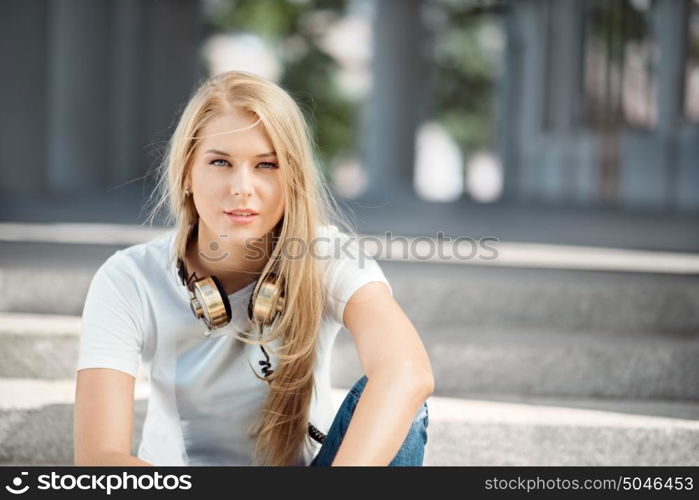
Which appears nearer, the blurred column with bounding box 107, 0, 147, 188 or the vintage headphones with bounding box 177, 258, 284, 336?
the vintage headphones with bounding box 177, 258, 284, 336

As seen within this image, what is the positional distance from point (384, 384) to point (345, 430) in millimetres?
229

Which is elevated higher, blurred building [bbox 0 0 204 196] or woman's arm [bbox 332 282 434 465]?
woman's arm [bbox 332 282 434 465]

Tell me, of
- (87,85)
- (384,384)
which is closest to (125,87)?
(87,85)

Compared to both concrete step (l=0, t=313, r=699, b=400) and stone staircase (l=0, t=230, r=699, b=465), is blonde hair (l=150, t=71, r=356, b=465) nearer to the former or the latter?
stone staircase (l=0, t=230, r=699, b=465)

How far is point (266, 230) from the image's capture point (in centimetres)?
208

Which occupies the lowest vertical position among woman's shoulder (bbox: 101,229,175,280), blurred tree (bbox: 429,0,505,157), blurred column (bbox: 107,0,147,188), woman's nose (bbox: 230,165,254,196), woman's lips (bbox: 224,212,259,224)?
blurred tree (bbox: 429,0,505,157)

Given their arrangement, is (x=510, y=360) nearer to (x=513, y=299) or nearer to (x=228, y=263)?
(x=513, y=299)

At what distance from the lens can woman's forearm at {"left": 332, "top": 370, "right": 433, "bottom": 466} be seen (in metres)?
1.82

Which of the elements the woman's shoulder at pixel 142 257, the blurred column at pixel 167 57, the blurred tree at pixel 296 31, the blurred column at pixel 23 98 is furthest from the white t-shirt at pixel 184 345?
the blurred tree at pixel 296 31

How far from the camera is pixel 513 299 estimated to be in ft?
11.3

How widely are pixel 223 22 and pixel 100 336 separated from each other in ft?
83.0

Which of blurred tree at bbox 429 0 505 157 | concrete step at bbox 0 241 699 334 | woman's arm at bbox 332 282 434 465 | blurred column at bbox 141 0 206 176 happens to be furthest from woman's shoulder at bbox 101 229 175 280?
blurred tree at bbox 429 0 505 157
